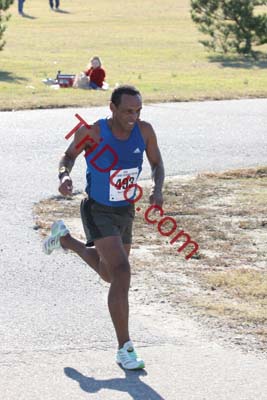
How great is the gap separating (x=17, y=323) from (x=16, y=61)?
2528 centimetres

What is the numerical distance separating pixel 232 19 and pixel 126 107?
26.4 metres

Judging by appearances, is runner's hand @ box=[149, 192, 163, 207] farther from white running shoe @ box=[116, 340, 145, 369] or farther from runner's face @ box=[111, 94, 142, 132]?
white running shoe @ box=[116, 340, 145, 369]

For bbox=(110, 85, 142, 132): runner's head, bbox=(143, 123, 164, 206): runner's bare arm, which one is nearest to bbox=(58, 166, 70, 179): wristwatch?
bbox=(110, 85, 142, 132): runner's head

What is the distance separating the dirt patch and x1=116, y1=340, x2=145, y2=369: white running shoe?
2.71ft

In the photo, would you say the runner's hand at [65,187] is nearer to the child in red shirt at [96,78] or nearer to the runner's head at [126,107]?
the runner's head at [126,107]

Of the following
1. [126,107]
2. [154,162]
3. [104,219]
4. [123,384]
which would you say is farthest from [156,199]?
[123,384]

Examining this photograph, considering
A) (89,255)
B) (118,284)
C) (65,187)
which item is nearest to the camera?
(118,284)

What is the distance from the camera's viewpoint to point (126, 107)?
6.84 metres

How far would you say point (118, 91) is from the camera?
6883mm

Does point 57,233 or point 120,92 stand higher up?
point 120,92

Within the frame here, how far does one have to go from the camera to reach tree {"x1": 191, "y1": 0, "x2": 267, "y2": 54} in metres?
32.1

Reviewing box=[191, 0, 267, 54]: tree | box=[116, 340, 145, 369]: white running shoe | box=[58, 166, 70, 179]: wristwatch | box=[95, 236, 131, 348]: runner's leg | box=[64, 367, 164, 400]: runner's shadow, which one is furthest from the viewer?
box=[191, 0, 267, 54]: tree

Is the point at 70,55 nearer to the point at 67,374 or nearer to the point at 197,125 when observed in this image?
the point at 197,125

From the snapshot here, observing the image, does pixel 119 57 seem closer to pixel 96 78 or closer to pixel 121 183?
pixel 96 78
